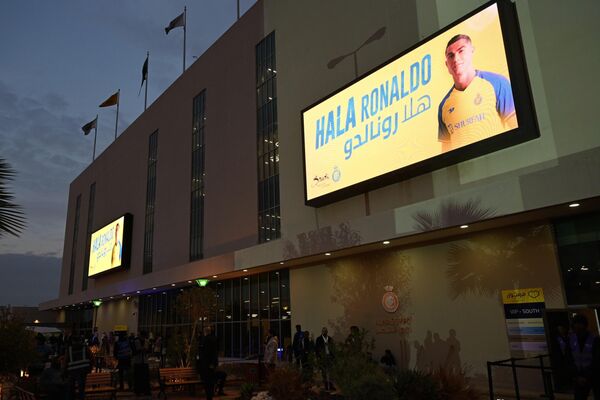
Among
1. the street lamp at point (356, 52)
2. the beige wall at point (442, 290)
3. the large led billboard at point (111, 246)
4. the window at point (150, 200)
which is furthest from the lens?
the large led billboard at point (111, 246)

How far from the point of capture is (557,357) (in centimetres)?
1097

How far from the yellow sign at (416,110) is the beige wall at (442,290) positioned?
9.18 ft

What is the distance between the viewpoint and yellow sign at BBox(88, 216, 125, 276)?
37375 millimetres

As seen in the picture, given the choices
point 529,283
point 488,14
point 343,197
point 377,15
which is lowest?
point 529,283

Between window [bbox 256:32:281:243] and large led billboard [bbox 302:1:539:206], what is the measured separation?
13.0 ft

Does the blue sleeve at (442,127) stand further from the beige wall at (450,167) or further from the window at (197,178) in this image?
the window at (197,178)

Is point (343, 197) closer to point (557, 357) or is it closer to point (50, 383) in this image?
point (557, 357)

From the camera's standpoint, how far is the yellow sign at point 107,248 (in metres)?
37.4

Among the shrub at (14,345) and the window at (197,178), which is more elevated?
the window at (197,178)

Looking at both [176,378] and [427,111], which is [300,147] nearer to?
[427,111]

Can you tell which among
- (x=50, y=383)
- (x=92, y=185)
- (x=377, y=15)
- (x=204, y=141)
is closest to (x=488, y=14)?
(x=377, y=15)

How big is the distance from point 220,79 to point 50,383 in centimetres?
2114

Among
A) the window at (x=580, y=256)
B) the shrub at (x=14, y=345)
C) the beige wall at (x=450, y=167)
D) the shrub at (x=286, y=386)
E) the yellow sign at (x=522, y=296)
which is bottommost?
the shrub at (x=286, y=386)

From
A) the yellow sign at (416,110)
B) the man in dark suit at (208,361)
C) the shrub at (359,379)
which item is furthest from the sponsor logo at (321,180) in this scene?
the shrub at (359,379)
